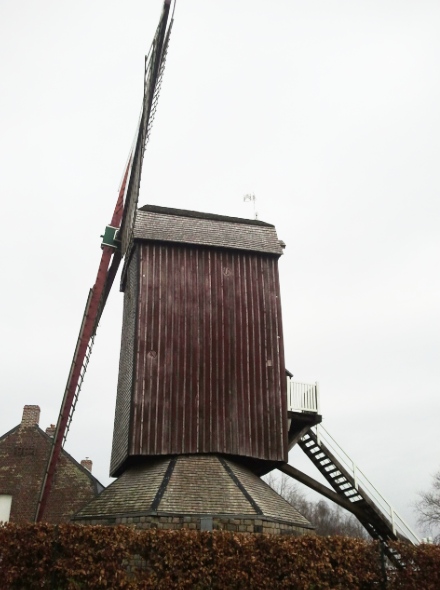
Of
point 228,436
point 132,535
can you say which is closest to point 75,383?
Answer: point 228,436

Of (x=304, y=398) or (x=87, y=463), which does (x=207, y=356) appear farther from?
(x=87, y=463)

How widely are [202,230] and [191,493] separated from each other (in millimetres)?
7369

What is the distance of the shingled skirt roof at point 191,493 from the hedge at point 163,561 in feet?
7.75

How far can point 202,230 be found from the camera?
17.1 m

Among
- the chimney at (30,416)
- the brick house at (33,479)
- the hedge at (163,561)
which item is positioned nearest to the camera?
the hedge at (163,561)

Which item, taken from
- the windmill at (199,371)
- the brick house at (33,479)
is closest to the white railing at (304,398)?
the windmill at (199,371)

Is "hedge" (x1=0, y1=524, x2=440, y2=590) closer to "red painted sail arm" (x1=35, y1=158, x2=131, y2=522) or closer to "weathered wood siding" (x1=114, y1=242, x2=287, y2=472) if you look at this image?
"weathered wood siding" (x1=114, y1=242, x2=287, y2=472)

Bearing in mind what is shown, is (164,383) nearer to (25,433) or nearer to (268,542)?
(268,542)

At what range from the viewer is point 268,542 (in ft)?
34.2

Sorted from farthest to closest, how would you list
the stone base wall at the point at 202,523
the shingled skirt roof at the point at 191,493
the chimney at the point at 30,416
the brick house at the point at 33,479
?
the chimney at the point at 30,416 → the brick house at the point at 33,479 → the shingled skirt roof at the point at 191,493 → the stone base wall at the point at 202,523

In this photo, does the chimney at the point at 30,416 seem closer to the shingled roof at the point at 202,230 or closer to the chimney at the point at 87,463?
the chimney at the point at 87,463

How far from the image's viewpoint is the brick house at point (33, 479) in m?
23.0

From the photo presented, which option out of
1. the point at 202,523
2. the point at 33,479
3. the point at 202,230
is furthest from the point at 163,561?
the point at 33,479

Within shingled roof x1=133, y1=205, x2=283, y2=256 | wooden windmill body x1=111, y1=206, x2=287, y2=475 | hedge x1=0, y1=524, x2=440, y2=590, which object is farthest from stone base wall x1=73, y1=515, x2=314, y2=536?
shingled roof x1=133, y1=205, x2=283, y2=256
